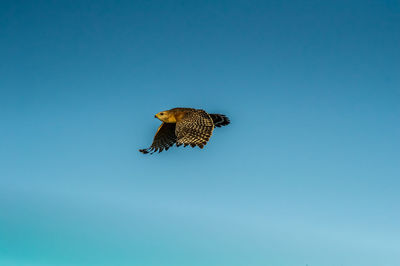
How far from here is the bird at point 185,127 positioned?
20266 mm

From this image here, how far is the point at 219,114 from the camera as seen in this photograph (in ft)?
74.8

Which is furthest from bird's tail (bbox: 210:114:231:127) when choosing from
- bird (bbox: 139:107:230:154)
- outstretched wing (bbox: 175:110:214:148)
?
outstretched wing (bbox: 175:110:214:148)

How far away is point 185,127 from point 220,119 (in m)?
2.56

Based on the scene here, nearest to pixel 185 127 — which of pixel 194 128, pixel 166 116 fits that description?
pixel 194 128

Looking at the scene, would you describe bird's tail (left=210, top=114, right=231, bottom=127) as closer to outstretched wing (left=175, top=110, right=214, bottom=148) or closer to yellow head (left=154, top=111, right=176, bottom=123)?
outstretched wing (left=175, top=110, right=214, bottom=148)

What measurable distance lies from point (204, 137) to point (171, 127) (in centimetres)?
404

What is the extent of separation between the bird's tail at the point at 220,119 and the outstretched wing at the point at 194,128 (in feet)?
5.22

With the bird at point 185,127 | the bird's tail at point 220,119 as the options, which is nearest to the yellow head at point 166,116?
the bird at point 185,127

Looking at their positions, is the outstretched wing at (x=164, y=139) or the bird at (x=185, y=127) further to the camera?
the outstretched wing at (x=164, y=139)

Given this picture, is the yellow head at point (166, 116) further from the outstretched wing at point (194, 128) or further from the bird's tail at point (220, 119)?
the bird's tail at point (220, 119)

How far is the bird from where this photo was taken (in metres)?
20.3

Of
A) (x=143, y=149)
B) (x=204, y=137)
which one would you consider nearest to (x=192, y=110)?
(x=204, y=137)

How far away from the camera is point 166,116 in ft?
→ 72.6

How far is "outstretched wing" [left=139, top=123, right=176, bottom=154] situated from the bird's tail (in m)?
2.41
